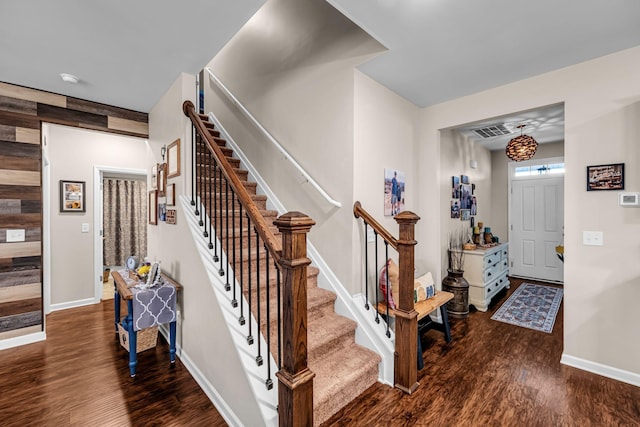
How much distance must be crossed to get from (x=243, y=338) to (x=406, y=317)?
1179 mm

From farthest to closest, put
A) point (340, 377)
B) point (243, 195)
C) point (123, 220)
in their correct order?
point (123, 220)
point (340, 377)
point (243, 195)

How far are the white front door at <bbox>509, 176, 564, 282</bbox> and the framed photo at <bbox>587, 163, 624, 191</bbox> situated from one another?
11.0 feet

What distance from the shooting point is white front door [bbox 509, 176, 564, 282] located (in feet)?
17.1

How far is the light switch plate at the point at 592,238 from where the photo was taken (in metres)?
2.37

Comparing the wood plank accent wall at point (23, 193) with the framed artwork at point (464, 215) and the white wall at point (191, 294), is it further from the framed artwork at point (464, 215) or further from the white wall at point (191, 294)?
the framed artwork at point (464, 215)

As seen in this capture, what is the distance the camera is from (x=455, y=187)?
4.16 m

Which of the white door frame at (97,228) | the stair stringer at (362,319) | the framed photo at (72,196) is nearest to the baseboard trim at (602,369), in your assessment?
the stair stringer at (362,319)

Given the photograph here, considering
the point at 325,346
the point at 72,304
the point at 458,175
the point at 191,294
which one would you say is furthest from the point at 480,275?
the point at 72,304

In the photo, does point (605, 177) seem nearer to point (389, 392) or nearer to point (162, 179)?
point (389, 392)

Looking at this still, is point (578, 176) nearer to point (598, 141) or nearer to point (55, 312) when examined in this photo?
point (598, 141)

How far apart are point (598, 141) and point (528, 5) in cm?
133

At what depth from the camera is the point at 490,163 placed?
584cm

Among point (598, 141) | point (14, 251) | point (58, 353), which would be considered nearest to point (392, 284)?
point (598, 141)

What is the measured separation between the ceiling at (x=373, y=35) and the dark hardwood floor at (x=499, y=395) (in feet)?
8.45
